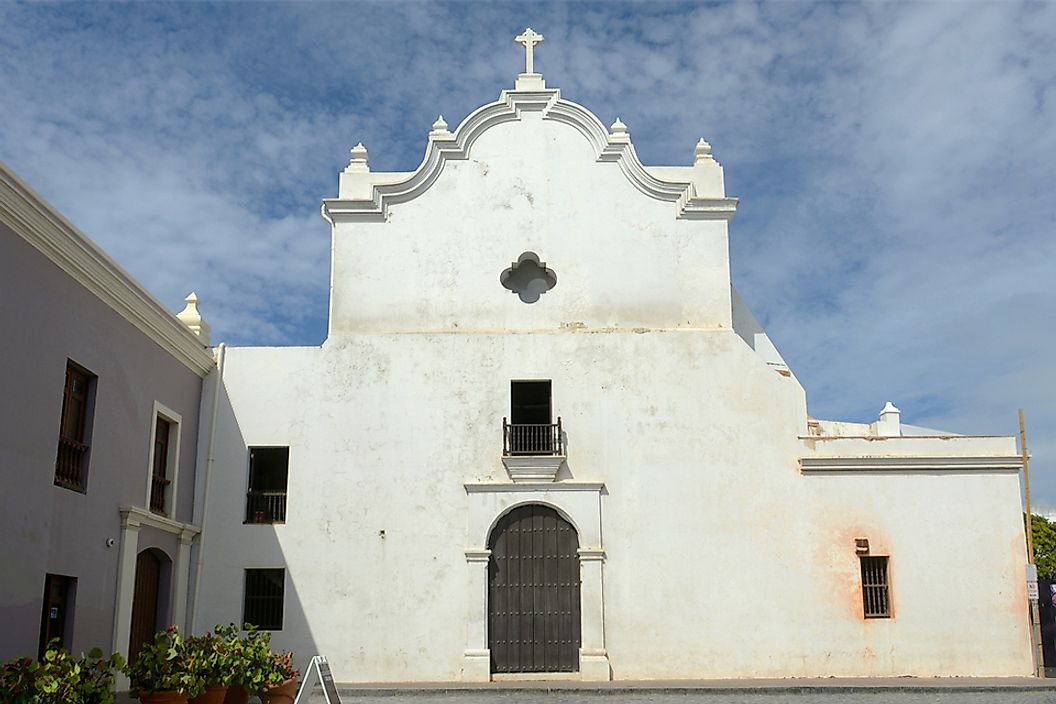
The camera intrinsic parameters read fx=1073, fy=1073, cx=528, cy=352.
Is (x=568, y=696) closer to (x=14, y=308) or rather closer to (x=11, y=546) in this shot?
(x=11, y=546)

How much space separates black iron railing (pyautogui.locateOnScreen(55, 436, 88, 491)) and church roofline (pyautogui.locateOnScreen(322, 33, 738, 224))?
6625mm

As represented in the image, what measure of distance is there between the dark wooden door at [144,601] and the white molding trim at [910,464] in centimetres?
1046

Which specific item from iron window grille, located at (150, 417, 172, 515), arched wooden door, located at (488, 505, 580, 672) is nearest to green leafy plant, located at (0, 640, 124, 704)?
iron window grille, located at (150, 417, 172, 515)

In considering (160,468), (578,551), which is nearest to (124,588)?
(160,468)

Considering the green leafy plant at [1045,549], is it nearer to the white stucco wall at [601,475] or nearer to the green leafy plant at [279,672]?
the white stucco wall at [601,475]

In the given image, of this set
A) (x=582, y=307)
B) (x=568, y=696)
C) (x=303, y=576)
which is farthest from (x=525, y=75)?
(x=568, y=696)

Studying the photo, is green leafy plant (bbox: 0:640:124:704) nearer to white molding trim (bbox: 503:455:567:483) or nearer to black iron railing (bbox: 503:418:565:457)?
white molding trim (bbox: 503:455:567:483)

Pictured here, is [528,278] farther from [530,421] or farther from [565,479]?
[565,479]

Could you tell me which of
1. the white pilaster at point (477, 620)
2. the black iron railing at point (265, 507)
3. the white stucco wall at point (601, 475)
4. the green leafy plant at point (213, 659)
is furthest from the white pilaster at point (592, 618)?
the green leafy plant at point (213, 659)

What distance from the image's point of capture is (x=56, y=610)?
515 inches

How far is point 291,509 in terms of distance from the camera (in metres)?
17.7

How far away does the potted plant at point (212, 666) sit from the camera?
12344mm

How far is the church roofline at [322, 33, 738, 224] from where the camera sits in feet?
61.4

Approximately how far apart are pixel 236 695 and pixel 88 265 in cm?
566
